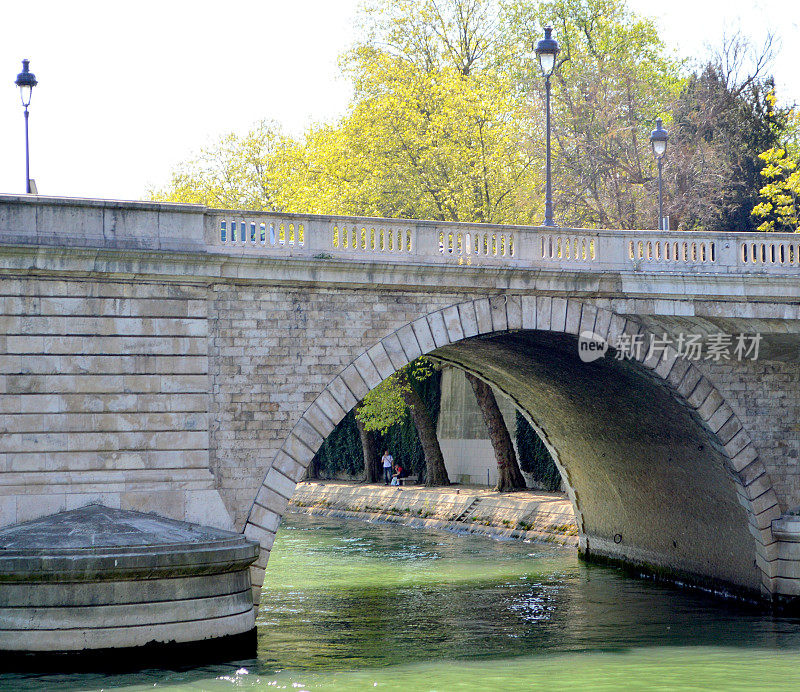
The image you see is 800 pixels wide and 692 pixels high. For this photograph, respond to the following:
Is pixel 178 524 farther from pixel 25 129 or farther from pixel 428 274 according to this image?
pixel 25 129

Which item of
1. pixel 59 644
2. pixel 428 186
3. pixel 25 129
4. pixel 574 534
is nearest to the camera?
pixel 59 644

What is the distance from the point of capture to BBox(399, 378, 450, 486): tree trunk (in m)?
34.3

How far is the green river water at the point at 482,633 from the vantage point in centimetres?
1384

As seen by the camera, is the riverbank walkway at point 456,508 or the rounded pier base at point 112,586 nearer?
the rounded pier base at point 112,586

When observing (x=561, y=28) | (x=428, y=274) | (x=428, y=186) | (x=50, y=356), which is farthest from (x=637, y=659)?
(x=561, y=28)

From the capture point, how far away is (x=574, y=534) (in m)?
27.1

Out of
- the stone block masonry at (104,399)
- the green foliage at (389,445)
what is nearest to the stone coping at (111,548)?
the stone block masonry at (104,399)

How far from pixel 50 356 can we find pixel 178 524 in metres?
2.67

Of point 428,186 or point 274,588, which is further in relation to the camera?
point 428,186

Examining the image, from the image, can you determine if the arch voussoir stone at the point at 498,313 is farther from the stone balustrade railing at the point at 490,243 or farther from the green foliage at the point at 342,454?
the green foliage at the point at 342,454

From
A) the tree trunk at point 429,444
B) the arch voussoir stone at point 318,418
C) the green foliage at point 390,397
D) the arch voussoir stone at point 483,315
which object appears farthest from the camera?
the tree trunk at point 429,444

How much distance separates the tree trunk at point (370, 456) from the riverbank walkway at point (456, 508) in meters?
0.67

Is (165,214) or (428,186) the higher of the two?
(428,186)

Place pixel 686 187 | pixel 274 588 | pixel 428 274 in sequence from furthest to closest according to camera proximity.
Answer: pixel 686 187 < pixel 274 588 < pixel 428 274
